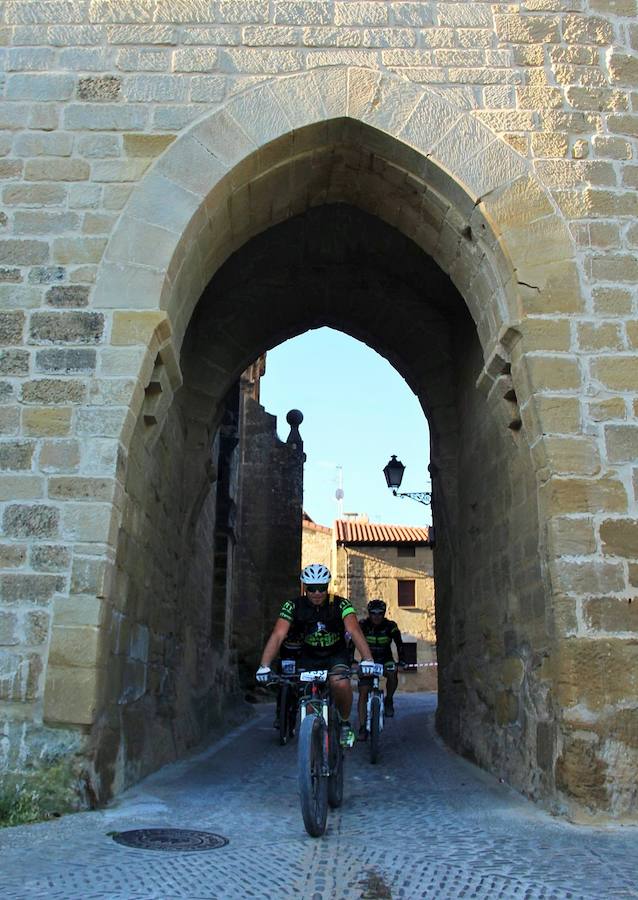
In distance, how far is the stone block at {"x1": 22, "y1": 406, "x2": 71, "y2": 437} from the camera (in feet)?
15.7

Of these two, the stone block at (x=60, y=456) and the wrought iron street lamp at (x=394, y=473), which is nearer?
the stone block at (x=60, y=456)

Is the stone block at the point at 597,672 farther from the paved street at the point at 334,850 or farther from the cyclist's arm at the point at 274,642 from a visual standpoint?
the cyclist's arm at the point at 274,642

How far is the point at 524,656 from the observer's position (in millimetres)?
5480

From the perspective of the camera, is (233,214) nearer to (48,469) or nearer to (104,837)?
(48,469)

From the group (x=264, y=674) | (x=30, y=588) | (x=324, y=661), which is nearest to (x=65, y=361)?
(x=30, y=588)

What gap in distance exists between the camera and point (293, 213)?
21.4 feet

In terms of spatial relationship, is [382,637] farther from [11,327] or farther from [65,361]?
[11,327]

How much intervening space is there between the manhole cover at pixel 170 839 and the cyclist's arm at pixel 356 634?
123 cm

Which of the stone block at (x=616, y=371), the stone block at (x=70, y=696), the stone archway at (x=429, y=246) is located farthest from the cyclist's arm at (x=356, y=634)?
the stone block at (x=616, y=371)

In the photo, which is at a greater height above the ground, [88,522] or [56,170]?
[56,170]

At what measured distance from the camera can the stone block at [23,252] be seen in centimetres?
513

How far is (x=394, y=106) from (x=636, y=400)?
2.51 m

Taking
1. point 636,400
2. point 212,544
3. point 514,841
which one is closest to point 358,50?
point 636,400

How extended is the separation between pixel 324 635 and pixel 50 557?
1583 mm
